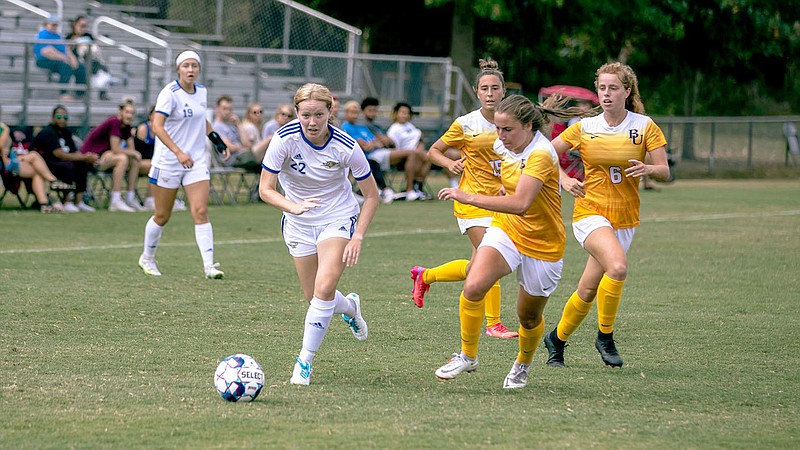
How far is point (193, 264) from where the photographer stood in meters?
11.9

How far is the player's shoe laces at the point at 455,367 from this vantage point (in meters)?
6.74

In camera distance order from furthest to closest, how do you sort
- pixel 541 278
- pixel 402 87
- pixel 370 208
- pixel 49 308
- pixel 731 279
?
pixel 402 87
pixel 731 279
pixel 49 308
pixel 370 208
pixel 541 278

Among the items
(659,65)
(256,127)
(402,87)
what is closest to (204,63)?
(256,127)

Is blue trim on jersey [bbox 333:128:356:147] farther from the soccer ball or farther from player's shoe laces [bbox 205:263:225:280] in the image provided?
player's shoe laces [bbox 205:263:225:280]

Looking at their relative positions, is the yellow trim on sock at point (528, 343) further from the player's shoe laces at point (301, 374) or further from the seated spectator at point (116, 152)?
the seated spectator at point (116, 152)

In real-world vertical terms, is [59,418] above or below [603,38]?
below

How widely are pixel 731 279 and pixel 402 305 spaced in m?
3.89

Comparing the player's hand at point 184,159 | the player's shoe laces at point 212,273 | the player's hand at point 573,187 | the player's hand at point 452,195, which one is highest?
the player's hand at point 184,159

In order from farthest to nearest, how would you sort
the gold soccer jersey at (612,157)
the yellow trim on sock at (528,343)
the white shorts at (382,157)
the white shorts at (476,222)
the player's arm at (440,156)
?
the white shorts at (382,157), the white shorts at (476,222), the player's arm at (440,156), the gold soccer jersey at (612,157), the yellow trim on sock at (528,343)

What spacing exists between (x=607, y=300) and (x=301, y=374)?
213 centimetres

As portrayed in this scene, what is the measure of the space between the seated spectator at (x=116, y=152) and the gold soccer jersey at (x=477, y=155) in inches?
391

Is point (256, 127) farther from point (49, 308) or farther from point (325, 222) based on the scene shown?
point (325, 222)

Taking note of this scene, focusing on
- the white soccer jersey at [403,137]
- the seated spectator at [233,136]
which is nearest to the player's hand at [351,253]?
the seated spectator at [233,136]

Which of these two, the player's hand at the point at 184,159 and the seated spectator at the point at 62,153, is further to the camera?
the seated spectator at the point at 62,153
